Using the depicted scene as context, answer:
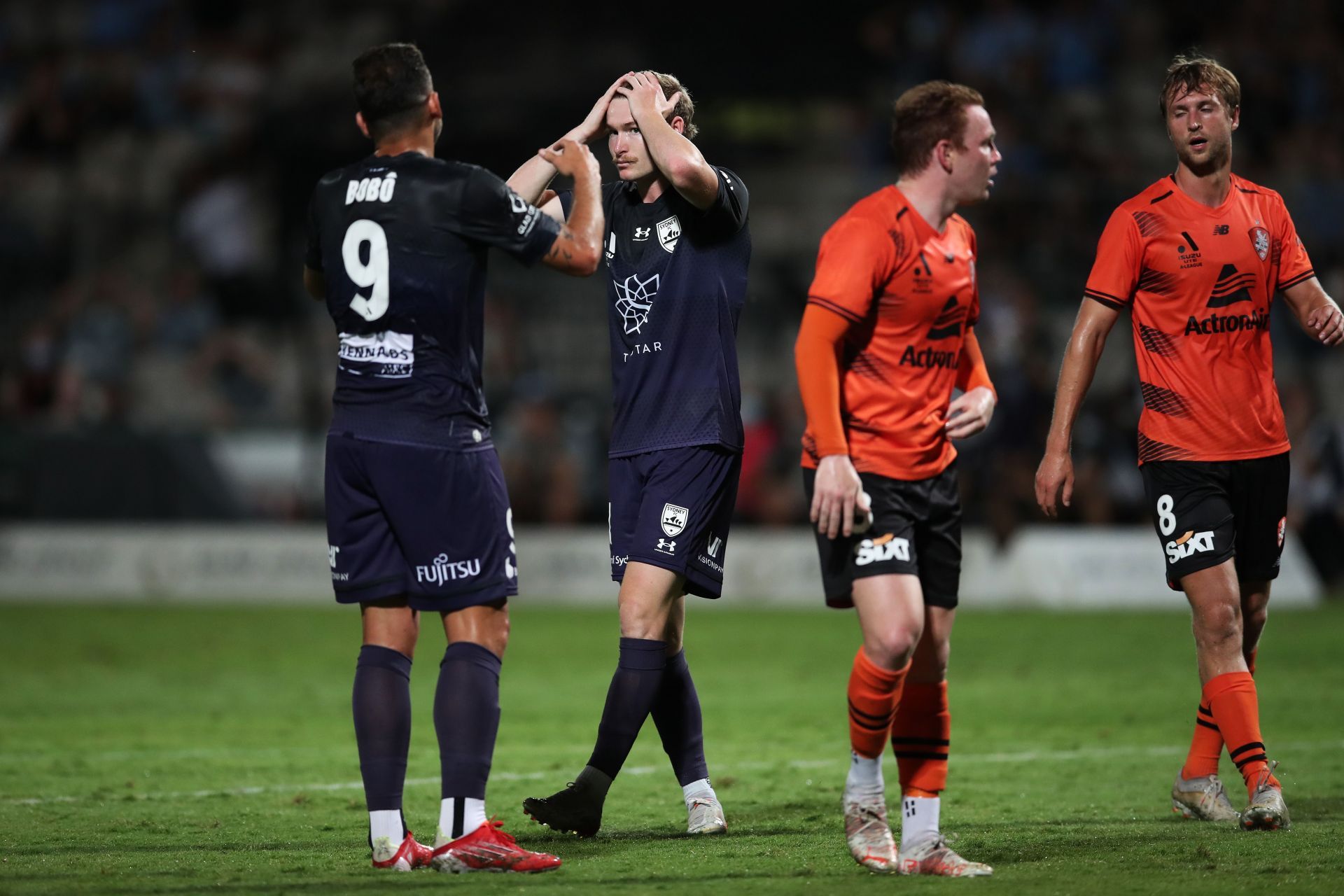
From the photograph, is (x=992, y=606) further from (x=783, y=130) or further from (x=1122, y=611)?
(x=783, y=130)

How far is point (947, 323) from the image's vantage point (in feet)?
17.5

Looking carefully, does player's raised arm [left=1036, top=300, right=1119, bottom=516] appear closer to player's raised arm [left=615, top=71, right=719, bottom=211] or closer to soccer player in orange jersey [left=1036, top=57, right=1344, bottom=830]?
soccer player in orange jersey [left=1036, top=57, right=1344, bottom=830]

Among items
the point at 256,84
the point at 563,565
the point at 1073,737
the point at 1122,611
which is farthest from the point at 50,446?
the point at 1073,737

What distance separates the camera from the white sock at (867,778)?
5180 millimetres

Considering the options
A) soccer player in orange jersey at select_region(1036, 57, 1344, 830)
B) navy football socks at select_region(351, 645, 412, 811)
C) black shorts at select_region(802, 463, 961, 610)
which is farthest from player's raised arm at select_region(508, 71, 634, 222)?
soccer player in orange jersey at select_region(1036, 57, 1344, 830)

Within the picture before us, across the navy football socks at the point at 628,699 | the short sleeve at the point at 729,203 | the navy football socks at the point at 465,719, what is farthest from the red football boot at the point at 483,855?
the short sleeve at the point at 729,203

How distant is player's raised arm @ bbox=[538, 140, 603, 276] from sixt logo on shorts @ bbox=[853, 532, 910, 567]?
1187mm

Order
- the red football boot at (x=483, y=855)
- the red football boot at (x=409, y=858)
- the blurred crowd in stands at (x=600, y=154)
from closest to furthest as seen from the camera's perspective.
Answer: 1. the red football boot at (x=483, y=855)
2. the red football boot at (x=409, y=858)
3. the blurred crowd in stands at (x=600, y=154)

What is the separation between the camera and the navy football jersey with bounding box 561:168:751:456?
5.91 m

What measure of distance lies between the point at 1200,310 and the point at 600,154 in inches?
438

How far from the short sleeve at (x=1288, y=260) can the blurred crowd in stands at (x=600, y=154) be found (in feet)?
30.8

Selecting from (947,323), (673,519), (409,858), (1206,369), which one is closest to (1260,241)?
(1206,369)

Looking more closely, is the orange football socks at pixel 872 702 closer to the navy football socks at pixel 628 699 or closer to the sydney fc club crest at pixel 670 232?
the navy football socks at pixel 628 699

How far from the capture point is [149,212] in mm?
21672
